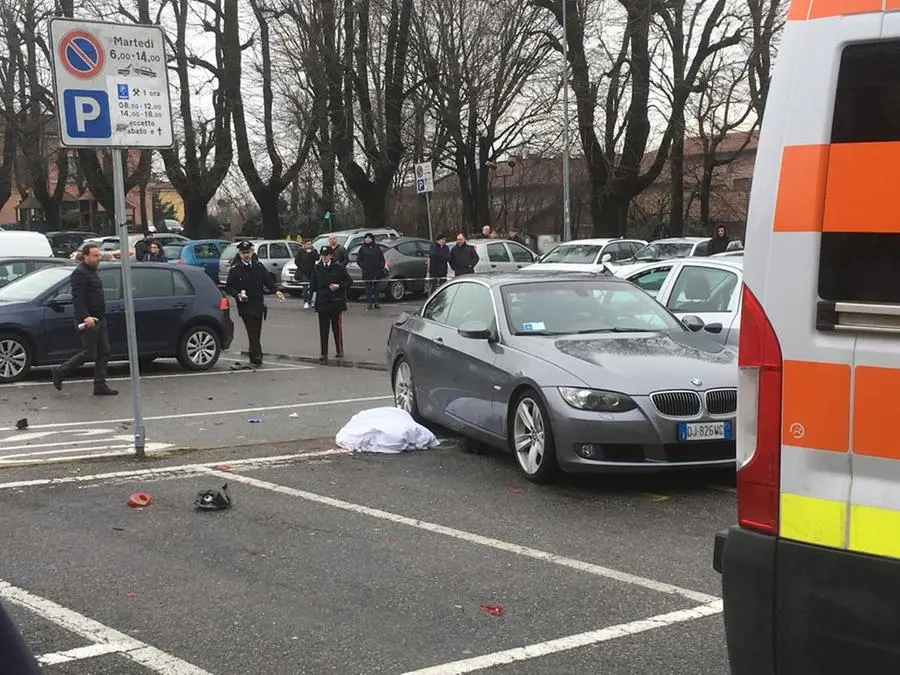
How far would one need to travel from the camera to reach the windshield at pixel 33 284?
46.6ft

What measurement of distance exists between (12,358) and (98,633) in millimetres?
10251

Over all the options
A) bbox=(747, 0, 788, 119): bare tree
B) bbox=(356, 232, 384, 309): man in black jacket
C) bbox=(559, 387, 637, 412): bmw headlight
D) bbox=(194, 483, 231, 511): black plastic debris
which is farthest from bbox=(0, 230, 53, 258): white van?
bbox=(747, 0, 788, 119): bare tree

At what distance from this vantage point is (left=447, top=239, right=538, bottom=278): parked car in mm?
26938

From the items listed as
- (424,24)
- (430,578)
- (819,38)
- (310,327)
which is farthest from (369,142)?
(819,38)

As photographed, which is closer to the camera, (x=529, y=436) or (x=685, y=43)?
(x=529, y=436)

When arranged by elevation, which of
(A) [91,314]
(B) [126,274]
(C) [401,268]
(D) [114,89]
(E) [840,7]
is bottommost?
(C) [401,268]

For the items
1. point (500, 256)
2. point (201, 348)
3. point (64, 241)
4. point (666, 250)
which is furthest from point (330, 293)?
point (64, 241)

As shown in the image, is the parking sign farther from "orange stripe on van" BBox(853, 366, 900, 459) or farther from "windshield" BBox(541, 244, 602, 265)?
"windshield" BBox(541, 244, 602, 265)

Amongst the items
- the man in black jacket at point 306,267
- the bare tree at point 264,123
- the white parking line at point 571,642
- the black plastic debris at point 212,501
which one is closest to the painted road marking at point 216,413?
the black plastic debris at point 212,501

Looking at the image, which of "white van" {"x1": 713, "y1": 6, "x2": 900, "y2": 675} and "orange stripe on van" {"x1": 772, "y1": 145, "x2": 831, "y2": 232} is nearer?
"white van" {"x1": 713, "y1": 6, "x2": 900, "y2": 675}

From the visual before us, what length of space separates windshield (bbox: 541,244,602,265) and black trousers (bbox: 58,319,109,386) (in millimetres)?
12396

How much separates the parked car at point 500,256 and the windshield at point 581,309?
17.8 metres

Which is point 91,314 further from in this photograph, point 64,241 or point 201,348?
point 64,241

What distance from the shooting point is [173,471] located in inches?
313
